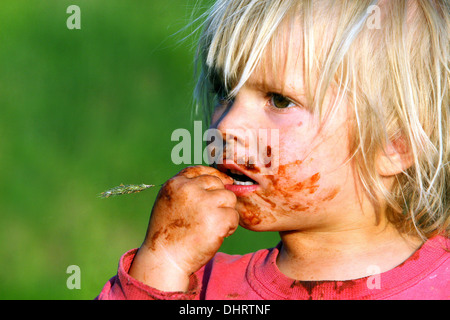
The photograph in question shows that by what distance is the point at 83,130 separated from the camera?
3486mm

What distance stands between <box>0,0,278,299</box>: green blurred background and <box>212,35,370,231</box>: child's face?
1.07m

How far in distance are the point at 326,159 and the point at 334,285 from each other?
0.30m

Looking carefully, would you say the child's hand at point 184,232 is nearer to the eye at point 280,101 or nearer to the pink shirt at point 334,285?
the pink shirt at point 334,285

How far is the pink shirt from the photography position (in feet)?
5.00

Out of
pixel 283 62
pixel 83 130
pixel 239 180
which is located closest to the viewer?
pixel 283 62

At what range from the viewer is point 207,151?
5.56 ft

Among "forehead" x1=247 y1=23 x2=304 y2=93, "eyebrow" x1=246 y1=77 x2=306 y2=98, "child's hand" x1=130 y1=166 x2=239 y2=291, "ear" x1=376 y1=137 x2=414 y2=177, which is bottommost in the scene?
"child's hand" x1=130 y1=166 x2=239 y2=291

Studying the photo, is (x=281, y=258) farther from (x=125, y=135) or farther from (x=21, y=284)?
(x=125, y=135)

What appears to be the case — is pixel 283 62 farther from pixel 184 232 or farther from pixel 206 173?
pixel 184 232

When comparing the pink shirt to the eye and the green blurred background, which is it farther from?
the green blurred background

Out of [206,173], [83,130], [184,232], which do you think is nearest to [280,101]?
[206,173]

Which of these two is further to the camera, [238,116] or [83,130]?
[83,130]

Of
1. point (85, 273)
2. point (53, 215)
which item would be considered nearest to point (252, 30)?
point (85, 273)

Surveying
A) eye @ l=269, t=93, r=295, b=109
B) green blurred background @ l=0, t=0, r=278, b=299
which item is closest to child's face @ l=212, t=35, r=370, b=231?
eye @ l=269, t=93, r=295, b=109
